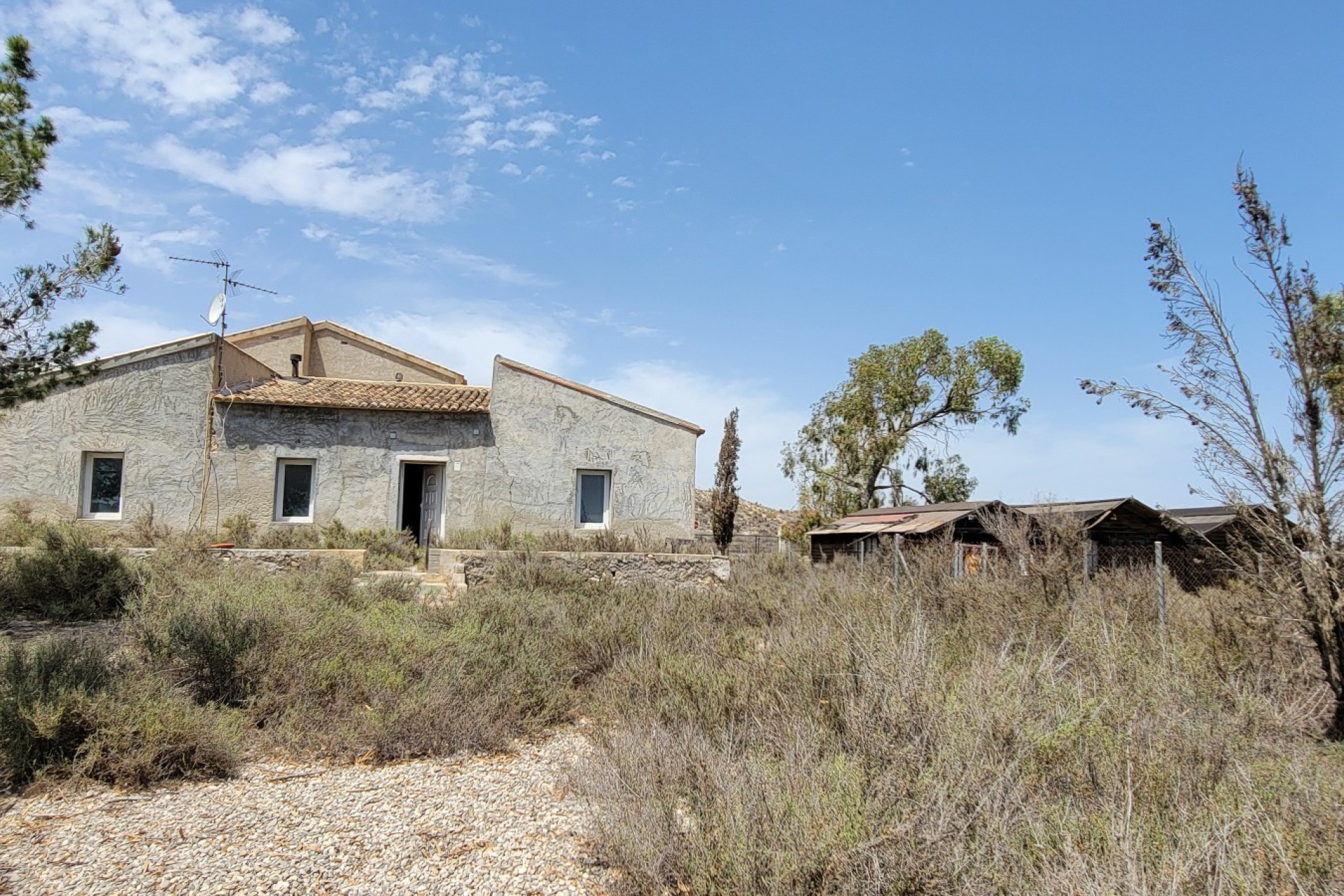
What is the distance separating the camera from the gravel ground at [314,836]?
3.62 metres

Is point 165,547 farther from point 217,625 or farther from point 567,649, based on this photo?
point 567,649

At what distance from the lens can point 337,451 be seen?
597 inches

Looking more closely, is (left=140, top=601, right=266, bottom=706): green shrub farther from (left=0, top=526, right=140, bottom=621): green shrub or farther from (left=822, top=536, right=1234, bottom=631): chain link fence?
(left=822, top=536, right=1234, bottom=631): chain link fence

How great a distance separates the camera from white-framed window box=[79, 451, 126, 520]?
1441 centimetres

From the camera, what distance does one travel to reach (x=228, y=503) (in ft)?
48.1

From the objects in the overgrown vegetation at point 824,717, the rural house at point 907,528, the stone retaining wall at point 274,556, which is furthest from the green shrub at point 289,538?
the rural house at point 907,528

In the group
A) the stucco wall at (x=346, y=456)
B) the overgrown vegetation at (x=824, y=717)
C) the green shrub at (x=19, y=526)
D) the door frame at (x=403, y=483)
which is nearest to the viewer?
the overgrown vegetation at (x=824, y=717)

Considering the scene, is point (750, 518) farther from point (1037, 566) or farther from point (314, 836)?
point (314, 836)

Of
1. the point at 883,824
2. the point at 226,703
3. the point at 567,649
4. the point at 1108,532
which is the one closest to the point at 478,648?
the point at 567,649

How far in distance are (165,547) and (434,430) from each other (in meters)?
5.20

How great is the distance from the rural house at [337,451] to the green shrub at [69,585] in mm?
4382

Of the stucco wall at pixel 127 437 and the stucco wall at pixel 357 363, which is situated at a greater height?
the stucco wall at pixel 357 363

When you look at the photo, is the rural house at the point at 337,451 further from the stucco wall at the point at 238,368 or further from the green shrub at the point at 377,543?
the green shrub at the point at 377,543

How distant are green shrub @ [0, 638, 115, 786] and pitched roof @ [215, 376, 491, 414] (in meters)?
9.99
